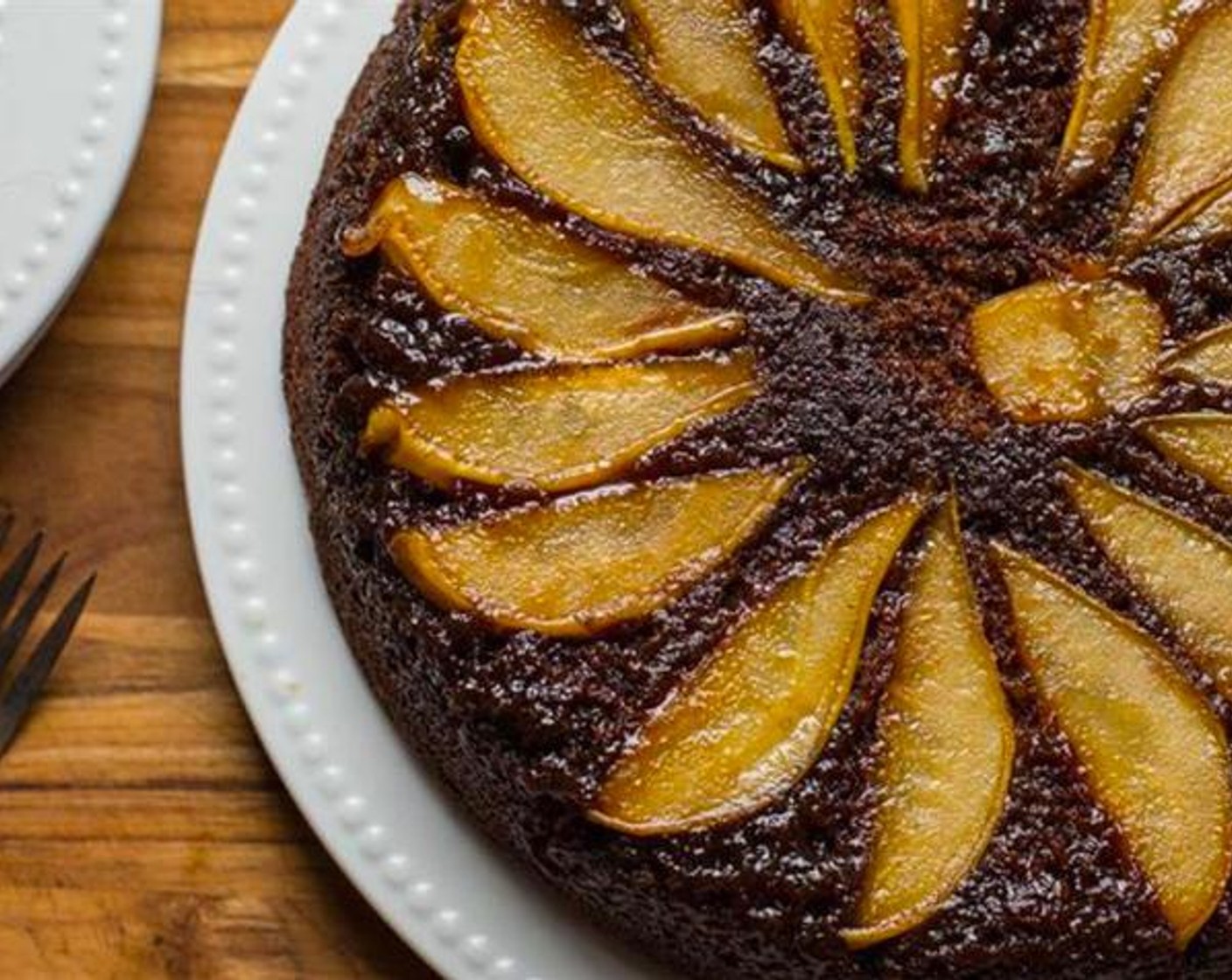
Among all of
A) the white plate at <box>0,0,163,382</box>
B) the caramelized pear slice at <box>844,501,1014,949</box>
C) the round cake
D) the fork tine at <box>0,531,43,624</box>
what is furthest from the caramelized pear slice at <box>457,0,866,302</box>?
the fork tine at <box>0,531,43,624</box>

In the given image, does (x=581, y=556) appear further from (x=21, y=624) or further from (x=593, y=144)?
(x=21, y=624)

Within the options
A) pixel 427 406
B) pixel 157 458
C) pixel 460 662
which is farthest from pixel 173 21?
pixel 460 662

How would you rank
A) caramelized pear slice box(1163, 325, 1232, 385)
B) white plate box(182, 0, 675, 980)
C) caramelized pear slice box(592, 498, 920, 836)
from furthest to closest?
white plate box(182, 0, 675, 980) → caramelized pear slice box(1163, 325, 1232, 385) → caramelized pear slice box(592, 498, 920, 836)

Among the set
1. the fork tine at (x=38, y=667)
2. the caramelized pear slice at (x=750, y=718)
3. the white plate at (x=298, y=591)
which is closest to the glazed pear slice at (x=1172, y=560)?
the caramelized pear slice at (x=750, y=718)

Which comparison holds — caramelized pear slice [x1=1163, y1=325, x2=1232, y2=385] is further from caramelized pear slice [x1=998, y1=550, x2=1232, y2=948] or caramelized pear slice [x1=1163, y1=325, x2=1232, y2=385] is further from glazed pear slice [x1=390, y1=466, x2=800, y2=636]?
glazed pear slice [x1=390, y1=466, x2=800, y2=636]

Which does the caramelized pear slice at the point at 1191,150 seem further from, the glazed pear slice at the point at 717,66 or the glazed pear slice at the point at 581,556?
the glazed pear slice at the point at 581,556

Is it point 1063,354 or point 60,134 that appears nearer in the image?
point 1063,354

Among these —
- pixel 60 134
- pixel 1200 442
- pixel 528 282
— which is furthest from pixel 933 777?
pixel 60 134
